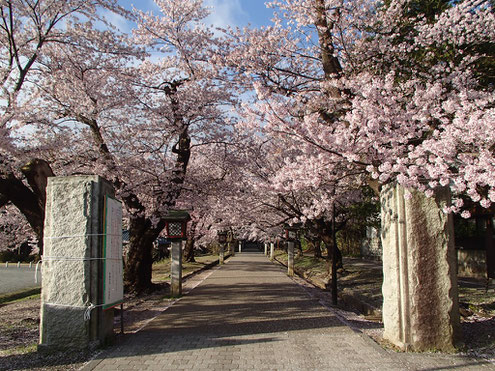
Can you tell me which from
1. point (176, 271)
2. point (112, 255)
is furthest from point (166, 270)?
point (112, 255)

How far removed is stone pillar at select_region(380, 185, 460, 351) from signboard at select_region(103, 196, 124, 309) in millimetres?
4417

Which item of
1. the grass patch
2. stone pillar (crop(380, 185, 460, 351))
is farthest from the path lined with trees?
the grass patch

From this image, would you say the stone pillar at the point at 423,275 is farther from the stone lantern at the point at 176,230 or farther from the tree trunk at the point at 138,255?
the tree trunk at the point at 138,255

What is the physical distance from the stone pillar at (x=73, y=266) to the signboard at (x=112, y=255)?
0.24 ft

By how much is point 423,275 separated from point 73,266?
5.23 m

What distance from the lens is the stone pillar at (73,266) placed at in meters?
5.84

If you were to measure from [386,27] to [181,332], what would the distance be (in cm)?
836

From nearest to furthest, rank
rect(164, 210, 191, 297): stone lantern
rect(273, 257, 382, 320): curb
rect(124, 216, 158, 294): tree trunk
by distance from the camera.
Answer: rect(273, 257, 382, 320): curb < rect(164, 210, 191, 297): stone lantern < rect(124, 216, 158, 294): tree trunk

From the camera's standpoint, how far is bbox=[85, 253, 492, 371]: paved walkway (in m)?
5.30

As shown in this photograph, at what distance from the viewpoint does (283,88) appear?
31.9 ft

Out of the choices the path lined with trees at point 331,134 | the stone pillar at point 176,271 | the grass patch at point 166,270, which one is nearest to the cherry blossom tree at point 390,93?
the path lined with trees at point 331,134

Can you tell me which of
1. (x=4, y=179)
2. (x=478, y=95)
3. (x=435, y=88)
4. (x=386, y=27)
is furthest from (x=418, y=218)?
(x=4, y=179)

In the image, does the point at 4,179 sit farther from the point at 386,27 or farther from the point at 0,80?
the point at 386,27

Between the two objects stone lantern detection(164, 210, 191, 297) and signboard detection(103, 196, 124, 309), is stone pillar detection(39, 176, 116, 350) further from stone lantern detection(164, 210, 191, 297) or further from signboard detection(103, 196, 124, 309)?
stone lantern detection(164, 210, 191, 297)
